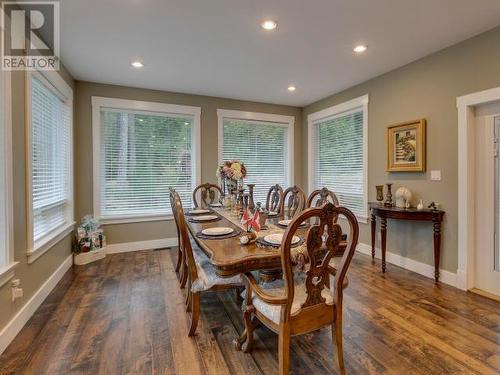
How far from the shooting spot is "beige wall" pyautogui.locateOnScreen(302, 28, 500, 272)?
8.96 feet

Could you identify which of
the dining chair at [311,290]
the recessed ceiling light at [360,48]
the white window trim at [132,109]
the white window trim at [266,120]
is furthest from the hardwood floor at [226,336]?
the white window trim at [266,120]

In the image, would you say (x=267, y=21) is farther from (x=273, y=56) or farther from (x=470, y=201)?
→ (x=470, y=201)

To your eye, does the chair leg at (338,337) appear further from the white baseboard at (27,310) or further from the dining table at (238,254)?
the white baseboard at (27,310)

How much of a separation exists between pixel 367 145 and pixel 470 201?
155 cm

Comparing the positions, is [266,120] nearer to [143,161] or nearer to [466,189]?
[143,161]

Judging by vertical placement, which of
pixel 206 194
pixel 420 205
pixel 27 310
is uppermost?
pixel 206 194

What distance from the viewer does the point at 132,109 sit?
430cm

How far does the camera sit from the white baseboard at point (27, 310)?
1.93 metres

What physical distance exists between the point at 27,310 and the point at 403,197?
13.3 feet

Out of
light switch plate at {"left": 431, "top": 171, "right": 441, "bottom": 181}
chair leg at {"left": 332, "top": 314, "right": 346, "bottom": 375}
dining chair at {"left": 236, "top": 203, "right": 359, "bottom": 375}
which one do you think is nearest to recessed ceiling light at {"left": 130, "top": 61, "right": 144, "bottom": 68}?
dining chair at {"left": 236, "top": 203, "right": 359, "bottom": 375}

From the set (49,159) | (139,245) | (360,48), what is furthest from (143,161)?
(360,48)

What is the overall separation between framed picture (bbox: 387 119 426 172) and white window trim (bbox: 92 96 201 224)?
299 centimetres

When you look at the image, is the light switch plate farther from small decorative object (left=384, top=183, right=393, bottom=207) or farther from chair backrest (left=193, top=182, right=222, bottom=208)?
chair backrest (left=193, top=182, right=222, bottom=208)

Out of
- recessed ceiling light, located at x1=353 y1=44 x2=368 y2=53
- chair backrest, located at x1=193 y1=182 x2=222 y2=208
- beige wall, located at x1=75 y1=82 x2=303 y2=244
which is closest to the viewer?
recessed ceiling light, located at x1=353 y1=44 x2=368 y2=53
